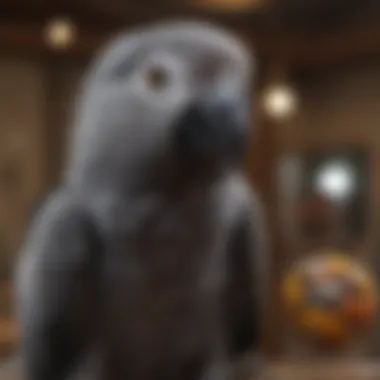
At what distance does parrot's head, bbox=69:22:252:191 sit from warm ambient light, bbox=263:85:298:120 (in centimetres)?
137

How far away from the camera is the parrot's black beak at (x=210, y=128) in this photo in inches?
18.3

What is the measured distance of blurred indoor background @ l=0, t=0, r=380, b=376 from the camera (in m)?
1.42

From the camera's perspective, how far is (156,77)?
0.48m

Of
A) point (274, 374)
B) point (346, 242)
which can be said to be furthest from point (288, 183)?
point (274, 374)

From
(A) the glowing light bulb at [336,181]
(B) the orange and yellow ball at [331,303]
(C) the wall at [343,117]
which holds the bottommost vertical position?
(B) the orange and yellow ball at [331,303]

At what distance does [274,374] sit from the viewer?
63 centimetres

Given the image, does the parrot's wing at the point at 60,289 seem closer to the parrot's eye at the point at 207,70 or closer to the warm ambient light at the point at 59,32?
the parrot's eye at the point at 207,70

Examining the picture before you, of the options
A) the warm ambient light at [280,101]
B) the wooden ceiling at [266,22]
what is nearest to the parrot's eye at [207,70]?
the wooden ceiling at [266,22]

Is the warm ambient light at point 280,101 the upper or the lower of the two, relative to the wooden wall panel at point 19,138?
upper

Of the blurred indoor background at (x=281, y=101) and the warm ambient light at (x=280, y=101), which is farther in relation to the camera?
the warm ambient light at (x=280, y=101)

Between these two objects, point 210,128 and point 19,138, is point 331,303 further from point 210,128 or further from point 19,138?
point 19,138

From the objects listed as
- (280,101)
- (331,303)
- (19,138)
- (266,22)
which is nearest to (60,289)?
(331,303)

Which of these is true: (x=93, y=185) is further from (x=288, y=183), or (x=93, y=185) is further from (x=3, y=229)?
(x=288, y=183)

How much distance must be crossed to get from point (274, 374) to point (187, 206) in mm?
203
